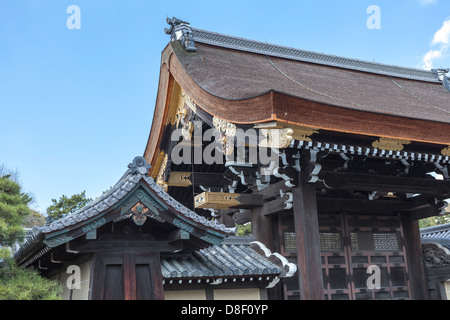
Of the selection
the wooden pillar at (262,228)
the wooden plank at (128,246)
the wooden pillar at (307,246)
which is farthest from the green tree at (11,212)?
the wooden pillar at (262,228)

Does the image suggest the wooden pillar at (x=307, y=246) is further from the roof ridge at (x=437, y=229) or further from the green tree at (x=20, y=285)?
the roof ridge at (x=437, y=229)

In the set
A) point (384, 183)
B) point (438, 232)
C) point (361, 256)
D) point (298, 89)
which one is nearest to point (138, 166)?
point (298, 89)

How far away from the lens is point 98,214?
6.02 m

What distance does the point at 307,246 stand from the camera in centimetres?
750

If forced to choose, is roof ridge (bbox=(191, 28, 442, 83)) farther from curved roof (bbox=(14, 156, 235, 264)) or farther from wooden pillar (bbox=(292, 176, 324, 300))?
curved roof (bbox=(14, 156, 235, 264))

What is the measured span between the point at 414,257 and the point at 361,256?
50.8 inches

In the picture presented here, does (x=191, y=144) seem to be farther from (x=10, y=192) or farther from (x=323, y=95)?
(x=10, y=192)

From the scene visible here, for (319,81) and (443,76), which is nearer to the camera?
(319,81)

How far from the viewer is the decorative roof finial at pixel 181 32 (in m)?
9.83

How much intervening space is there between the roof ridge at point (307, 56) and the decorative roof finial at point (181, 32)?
30 cm

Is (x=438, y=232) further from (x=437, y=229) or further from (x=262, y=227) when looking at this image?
(x=262, y=227)

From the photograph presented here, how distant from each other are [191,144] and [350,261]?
377 cm

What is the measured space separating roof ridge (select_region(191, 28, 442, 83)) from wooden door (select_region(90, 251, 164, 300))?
5.42 m
